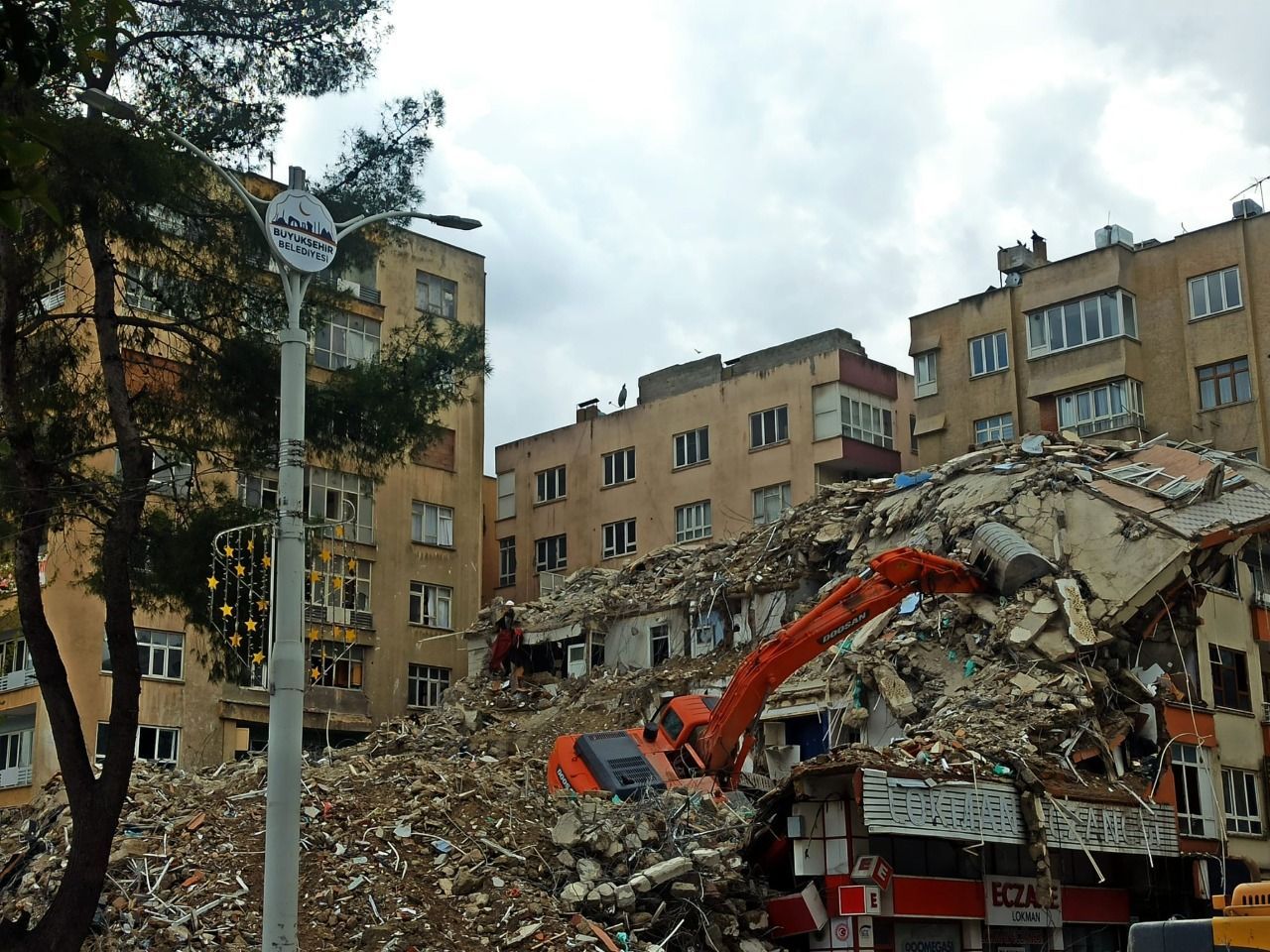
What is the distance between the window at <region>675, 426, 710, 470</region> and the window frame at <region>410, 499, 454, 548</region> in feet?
31.2

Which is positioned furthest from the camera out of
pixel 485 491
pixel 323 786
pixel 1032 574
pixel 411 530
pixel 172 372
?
pixel 485 491

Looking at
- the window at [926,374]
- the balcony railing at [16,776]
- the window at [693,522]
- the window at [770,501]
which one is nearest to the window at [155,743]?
the balcony railing at [16,776]

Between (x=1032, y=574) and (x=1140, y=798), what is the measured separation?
4991 millimetres

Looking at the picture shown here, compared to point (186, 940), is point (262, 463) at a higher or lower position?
higher

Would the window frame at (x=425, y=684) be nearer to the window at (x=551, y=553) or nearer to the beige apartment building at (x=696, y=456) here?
the beige apartment building at (x=696, y=456)

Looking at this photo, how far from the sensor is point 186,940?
53.0 ft

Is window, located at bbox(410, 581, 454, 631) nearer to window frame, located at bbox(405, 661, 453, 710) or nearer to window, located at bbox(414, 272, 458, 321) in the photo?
window frame, located at bbox(405, 661, 453, 710)

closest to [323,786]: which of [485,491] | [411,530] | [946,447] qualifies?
[411,530]

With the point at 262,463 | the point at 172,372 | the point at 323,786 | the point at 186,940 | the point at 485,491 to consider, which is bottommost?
the point at 186,940

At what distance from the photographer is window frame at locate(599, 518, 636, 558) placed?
55750 millimetres

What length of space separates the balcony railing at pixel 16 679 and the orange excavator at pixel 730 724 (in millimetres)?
20378

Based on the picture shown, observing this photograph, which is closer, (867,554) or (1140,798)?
(1140,798)

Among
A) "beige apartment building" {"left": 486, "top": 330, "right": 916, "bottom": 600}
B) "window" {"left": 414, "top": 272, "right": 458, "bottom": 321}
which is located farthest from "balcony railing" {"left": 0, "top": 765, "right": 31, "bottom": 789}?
"window" {"left": 414, "top": 272, "right": 458, "bottom": 321}

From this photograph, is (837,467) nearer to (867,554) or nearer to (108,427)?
(867,554)
